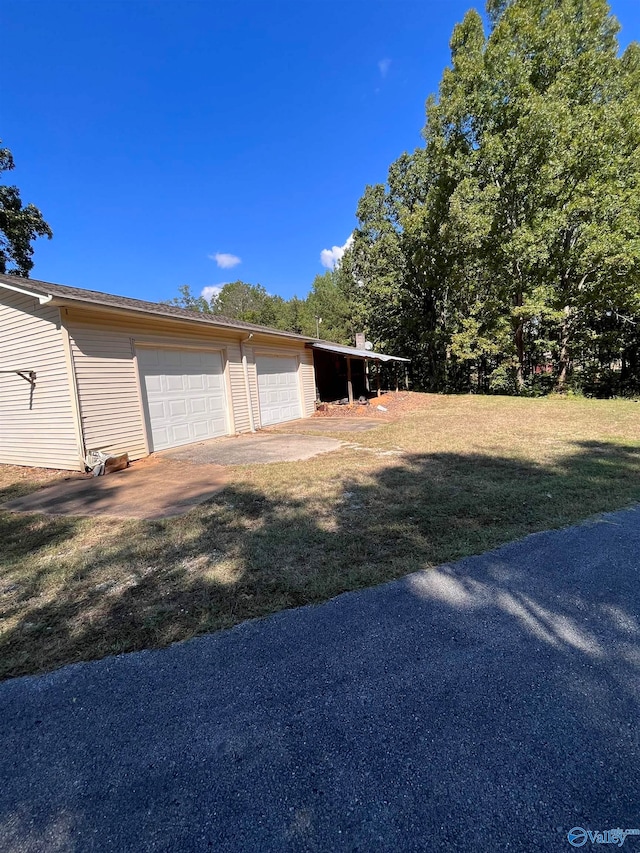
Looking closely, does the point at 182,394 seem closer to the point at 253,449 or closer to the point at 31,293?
the point at 253,449

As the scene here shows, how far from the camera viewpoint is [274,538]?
3553mm

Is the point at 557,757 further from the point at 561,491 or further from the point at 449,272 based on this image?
the point at 449,272

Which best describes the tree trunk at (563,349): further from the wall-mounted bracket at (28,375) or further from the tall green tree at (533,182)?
the wall-mounted bracket at (28,375)

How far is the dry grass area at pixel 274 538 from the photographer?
2467 millimetres

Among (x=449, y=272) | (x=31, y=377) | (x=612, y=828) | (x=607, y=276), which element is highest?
(x=449, y=272)

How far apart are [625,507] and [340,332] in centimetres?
2534

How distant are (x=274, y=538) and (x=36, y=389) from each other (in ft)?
20.0

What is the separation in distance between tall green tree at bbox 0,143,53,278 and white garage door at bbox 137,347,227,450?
12.7m

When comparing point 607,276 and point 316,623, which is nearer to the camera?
point 316,623

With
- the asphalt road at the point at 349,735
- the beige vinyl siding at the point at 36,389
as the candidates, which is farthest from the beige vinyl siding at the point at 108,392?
the asphalt road at the point at 349,735

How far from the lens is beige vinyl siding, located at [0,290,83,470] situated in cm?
659

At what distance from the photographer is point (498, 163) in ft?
50.4

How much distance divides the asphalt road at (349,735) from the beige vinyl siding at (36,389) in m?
5.73

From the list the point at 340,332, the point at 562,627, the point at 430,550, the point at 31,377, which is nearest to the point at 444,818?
the point at 562,627
